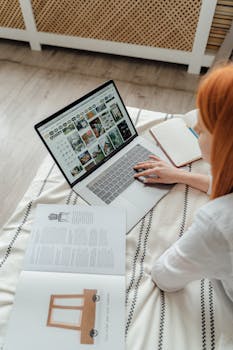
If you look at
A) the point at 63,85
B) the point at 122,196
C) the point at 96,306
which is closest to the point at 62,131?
the point at 122,196

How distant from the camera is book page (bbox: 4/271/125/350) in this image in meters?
0.68

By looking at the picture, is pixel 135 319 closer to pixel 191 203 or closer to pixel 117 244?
pixel 117 244

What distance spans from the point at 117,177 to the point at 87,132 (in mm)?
170

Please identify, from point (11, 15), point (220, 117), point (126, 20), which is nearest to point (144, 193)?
point (220, 117)

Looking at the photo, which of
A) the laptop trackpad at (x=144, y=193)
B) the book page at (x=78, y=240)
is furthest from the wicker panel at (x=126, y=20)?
the book page at (x=78, y=240)

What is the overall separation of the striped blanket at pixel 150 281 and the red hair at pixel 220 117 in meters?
0.29

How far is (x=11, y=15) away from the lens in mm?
2357

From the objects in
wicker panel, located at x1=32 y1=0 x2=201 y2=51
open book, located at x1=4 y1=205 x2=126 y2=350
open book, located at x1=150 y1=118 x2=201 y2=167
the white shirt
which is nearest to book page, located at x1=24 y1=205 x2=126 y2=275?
open book, located at x1=4 y1=205 x2=126 y2=350

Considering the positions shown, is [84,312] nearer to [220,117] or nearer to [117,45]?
[220,117]

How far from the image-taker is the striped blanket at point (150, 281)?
2.27 ft

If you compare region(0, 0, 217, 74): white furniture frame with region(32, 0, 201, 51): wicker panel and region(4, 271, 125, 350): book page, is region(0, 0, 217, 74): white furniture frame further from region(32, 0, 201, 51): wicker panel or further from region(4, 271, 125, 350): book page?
region(4, 271, 125, 350): book page

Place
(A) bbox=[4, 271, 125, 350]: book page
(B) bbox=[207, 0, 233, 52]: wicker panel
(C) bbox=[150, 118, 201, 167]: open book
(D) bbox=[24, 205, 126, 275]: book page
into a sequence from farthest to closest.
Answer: (B) bbox=[207, 0, 233, 52]: wicker panel, (C) bbox=[150, 118, 201, 167]: open book, (D) bbox=[24, 205, 126, 275]: book page, (A) bbox=[4, 271, 125, 350]: book page

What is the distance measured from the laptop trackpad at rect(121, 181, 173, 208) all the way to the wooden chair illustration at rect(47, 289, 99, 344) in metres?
0.30

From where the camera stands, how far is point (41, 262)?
2.64 ft
